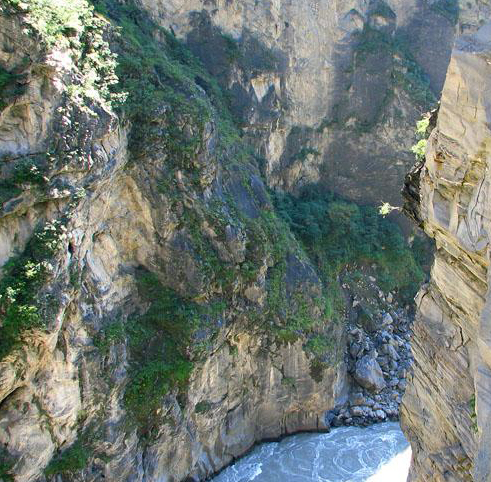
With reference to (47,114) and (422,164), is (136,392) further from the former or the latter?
(422,164)

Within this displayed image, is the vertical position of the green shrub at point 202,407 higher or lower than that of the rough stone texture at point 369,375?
higher

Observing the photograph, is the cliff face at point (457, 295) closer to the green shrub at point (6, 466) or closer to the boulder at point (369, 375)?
the green shrub at point (6, 466)

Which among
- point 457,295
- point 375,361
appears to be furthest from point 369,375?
point 457,295

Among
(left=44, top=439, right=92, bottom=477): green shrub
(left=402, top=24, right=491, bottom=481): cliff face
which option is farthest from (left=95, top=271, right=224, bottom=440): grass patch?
(left=402, top=24, right=491, bottom=481): cliff face

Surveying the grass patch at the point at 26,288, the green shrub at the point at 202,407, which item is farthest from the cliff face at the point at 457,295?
the grass patch at the point at 26,288

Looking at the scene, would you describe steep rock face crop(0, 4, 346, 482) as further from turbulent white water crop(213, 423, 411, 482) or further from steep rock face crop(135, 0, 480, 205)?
steep rock face crop(135, 0, 480, 205)

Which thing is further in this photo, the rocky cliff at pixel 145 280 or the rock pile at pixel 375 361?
the rock pile at pixel 375 361

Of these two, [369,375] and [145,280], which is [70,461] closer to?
[145,280]
